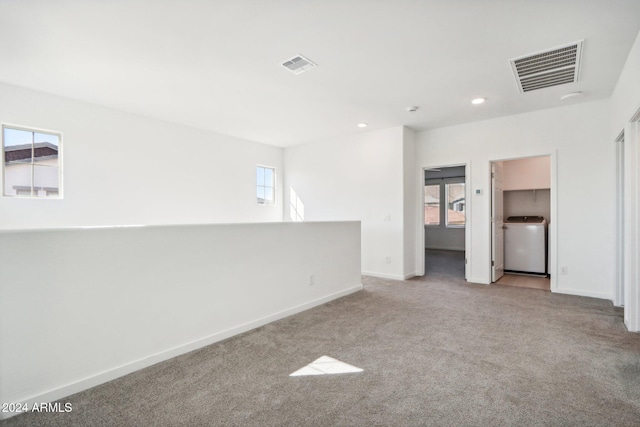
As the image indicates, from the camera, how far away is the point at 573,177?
4.32 metres

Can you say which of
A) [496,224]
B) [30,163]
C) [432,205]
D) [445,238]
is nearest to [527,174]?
[496,224]

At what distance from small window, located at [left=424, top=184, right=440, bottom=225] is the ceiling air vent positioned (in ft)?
21.0

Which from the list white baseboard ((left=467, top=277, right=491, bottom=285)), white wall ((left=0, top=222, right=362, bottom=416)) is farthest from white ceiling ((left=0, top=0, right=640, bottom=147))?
white baseboard ((left=467, top=277, right=491, bottom=285))

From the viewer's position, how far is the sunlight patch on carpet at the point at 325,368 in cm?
221

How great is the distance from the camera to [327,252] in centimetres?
405

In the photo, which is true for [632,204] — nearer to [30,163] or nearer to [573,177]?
[573,177]

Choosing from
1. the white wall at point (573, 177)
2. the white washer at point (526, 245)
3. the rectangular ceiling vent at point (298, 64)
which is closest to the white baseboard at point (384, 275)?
the white wall at point (573, 177)

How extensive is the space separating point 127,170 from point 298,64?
3.19m

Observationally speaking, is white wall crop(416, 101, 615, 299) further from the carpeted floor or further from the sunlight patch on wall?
the sunlight patch on wall

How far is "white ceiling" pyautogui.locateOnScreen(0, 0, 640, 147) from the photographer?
89.8 inches

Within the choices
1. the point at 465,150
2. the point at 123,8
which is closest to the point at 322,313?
the point at 123,8

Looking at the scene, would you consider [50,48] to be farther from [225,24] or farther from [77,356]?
[77,356]

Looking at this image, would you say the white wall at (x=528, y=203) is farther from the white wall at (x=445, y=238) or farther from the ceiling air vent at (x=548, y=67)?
the ceiling air vent at (x=548, y=67)

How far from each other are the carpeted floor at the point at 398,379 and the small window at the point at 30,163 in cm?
315
